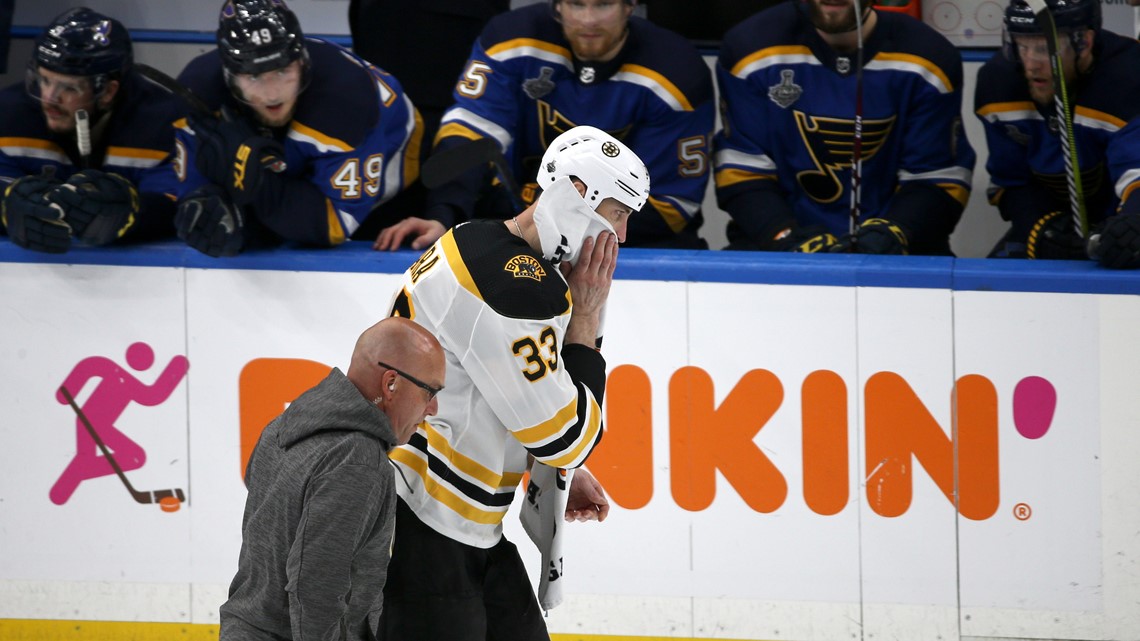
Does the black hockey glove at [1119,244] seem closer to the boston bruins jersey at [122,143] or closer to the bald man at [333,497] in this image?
the bald man at [333,497]

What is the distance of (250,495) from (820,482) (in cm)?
178

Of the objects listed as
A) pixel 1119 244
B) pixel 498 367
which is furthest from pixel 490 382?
pixel 1119 244

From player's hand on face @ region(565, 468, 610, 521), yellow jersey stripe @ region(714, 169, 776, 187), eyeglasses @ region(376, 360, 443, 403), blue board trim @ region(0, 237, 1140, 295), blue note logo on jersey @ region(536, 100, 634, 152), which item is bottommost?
player's hand on face @ region(565, 468, 610, 521)

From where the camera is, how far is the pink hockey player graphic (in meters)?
3.84

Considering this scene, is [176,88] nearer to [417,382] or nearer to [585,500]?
[585,500]

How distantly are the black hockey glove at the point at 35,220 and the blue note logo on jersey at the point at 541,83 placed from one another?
4.46 ft

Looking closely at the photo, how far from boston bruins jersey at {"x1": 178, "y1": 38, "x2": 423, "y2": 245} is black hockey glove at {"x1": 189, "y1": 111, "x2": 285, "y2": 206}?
0.06 m

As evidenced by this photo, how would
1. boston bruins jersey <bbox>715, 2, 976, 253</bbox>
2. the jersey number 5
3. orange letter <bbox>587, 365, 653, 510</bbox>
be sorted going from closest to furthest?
the jersey number 5, orange letter <bbox>587, 365, 653, 510</bbox>, boston bruins jersey <bbox>715, 2, 976, 253</bbox>

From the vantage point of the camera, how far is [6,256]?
386 cm

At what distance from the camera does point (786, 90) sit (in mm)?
4328

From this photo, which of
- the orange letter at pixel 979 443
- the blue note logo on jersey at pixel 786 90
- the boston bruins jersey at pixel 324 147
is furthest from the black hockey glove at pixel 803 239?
the boston bruins jersey at pixel 324 147

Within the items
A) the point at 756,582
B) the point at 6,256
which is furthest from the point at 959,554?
the point at 6,256

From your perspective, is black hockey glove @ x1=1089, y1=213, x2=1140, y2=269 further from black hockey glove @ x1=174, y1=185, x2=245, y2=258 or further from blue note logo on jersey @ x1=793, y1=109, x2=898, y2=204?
black hockey glove @ x1=174, y1=185, x2=245, y2=258

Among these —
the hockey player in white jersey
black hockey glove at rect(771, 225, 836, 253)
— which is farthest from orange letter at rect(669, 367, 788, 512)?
the hockey player in white jersey
